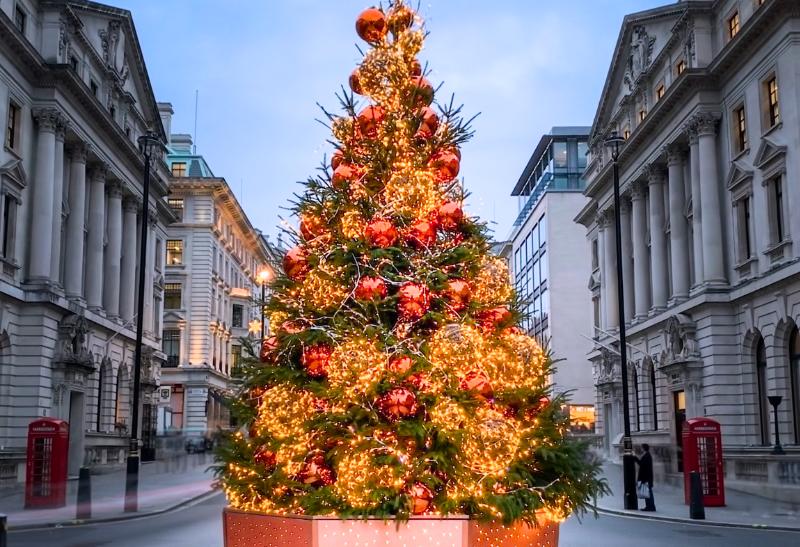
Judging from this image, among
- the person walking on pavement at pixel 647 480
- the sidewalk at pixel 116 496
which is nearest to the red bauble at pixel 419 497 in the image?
the sidewalk at pixel 116 496

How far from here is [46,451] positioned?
2647cm

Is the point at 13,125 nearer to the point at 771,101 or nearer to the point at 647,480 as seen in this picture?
the point at 647,480

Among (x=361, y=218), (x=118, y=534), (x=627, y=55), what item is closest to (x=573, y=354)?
(x=627, y=55)

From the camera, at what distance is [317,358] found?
355 inches

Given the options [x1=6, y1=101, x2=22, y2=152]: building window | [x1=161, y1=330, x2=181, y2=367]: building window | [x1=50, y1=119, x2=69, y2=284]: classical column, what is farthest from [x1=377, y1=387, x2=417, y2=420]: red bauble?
[x1=161, y1=330, x2=181, y2=367]: building window

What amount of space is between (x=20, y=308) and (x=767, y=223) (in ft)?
94.2

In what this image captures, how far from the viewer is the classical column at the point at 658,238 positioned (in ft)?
160

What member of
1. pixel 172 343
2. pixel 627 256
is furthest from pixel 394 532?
pixel 172 343

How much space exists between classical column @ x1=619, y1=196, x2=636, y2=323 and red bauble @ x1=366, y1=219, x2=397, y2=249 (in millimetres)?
47880

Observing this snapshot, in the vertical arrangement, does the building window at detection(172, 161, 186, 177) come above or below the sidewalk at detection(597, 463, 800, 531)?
above

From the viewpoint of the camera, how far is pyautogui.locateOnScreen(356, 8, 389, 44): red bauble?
1044 cm

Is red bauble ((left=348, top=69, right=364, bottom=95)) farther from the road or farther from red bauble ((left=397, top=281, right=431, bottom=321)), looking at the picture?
A: the road

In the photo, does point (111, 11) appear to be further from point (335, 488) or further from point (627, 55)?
point (335, 488)

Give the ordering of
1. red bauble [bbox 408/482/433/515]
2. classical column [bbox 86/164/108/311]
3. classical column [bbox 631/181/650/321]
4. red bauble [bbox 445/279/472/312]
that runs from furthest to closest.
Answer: classical column [bbox 631/181/650/321]
classical column [bbox 86/164/108/311]
red bauble [bbox 445/279/472/312]
red bauble [bbox 408/482/433/515]
